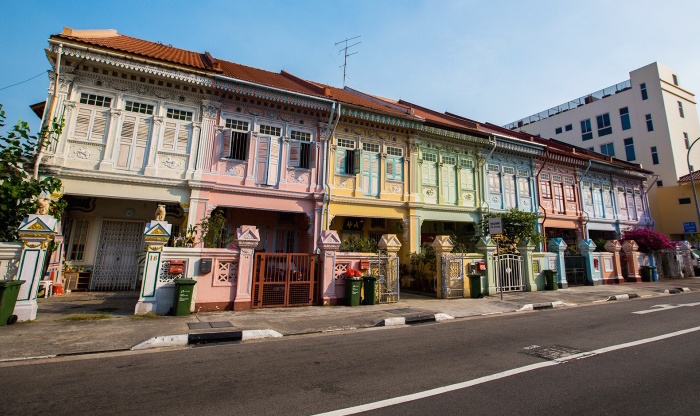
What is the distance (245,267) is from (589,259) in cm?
1720

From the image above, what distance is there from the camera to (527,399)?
348 centimetres

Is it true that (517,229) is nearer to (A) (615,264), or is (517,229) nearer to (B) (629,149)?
(A) (615,264)

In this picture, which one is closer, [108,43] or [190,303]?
[190,303]

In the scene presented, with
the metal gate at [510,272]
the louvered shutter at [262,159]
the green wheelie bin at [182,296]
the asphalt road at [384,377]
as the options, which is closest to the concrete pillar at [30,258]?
the green wheelie bin at [182,296]

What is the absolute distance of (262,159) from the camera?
44.4 ft

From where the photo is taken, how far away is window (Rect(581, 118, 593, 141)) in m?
32.6

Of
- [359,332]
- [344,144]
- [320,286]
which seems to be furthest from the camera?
[344,144]

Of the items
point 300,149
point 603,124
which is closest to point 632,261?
point 603,124

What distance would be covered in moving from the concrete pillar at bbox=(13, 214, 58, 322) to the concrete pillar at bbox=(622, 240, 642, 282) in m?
25.7

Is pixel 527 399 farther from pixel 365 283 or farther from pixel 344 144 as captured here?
pixel 344 144

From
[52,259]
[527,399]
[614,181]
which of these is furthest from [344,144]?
[614,181]

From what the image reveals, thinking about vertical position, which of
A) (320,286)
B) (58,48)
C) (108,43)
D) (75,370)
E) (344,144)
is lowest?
(75,370)

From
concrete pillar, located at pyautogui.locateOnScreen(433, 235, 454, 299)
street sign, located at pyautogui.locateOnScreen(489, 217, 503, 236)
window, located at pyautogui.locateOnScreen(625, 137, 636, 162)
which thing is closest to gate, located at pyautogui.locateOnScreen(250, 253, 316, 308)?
concrete pillar, located at pyautogui.locateOnScreen(433, 235, 454, 299)

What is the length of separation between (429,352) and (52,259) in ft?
43.7
